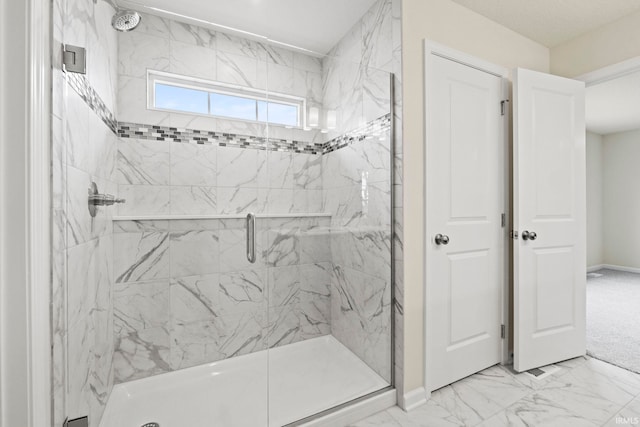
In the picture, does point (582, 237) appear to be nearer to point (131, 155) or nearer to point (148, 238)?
point (148, 238)

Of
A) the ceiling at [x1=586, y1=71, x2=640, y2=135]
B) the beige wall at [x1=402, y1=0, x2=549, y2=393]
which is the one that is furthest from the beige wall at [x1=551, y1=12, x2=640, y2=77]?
the beige wall at [x1=402, y1=0, x2=549, y2=393]

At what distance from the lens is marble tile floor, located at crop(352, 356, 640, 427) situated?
1547 millimetres

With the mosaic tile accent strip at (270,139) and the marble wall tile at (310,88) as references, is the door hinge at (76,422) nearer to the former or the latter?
the mosaic tile accent strip at (270,139)

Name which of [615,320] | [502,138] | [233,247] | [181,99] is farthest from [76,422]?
[615,320]

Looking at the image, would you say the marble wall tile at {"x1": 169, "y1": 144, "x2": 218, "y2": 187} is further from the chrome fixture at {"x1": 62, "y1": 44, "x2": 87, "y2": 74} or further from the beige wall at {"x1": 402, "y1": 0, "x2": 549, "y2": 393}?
the beige wall at {"x1": 402, "y1": 0, "x2": 549, "y2": 393}

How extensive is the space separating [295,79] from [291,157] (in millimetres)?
520

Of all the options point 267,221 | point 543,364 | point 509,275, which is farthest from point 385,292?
point 543,364

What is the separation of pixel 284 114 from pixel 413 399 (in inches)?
75.0

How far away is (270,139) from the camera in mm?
1831

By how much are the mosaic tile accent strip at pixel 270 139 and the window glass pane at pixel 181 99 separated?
0.49 ft

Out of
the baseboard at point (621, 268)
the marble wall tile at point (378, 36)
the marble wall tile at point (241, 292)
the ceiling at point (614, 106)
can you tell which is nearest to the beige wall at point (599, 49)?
the ceiling at point (614, 106)

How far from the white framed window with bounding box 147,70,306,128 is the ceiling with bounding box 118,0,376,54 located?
416 mm

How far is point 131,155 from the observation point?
1864 millimetres

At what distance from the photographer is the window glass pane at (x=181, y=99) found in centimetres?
194
